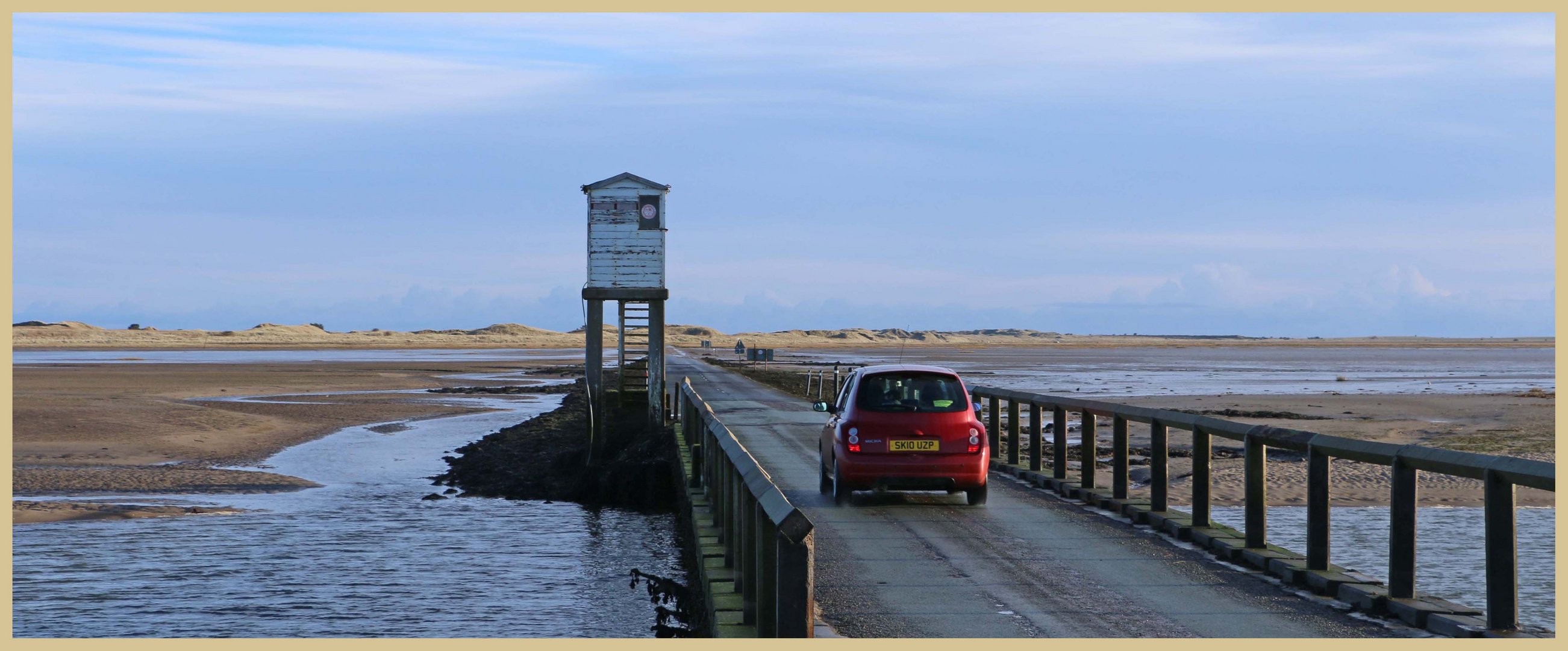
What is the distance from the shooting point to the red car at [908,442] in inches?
532

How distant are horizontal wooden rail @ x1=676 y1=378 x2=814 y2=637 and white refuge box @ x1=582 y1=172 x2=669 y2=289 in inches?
631

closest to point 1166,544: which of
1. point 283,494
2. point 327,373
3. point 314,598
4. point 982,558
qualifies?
point 982,558

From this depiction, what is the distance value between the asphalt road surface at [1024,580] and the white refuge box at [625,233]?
13765mm

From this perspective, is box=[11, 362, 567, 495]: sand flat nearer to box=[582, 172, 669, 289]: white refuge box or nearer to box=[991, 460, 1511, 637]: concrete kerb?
box=[582, 172, 669, 289]: white refuge box

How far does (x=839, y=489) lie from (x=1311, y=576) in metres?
5.64

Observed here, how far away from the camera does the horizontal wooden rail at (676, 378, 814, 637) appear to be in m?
5.90

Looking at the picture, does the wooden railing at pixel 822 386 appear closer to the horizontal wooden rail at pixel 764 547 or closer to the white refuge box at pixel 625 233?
the white refuge box at pixel 625 233

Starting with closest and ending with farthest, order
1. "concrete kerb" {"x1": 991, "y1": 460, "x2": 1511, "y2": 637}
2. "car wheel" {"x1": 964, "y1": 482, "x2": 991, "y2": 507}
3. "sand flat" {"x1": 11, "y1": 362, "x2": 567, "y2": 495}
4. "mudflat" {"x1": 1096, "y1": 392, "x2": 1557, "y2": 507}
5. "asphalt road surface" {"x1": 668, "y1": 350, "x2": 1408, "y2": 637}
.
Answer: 1. "concrete kerb" {"x1": 991, "y1": 460, "x2": 1511, "y2": 637}
2. "asphalt road surface" {"x1": 668, "y1": 350, "x2": 1408, "y2": 637}
3. "car wheel" {"x1": 964, "y1": 482, "x2": 991, "y2": 507}
4. "mudflat" {"x1": 1096, "y1": 392, "x2": 1557, "y2": 507}
5. "sand flat" {"x1": 11, "y1": 362, "x2": 567, "y2": 495}

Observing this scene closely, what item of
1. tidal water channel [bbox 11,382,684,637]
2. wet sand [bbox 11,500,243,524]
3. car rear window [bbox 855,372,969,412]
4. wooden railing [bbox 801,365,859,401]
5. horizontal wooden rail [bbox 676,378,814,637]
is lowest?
tidal water channel [bbox 11,382,684,637]

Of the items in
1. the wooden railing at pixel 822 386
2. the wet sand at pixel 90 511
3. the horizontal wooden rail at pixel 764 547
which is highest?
the horizontal wooden rail at pixel 764 547

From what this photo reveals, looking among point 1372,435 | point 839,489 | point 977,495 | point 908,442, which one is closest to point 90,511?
point 839,489

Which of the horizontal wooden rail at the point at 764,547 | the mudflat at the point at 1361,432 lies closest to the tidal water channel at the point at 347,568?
the horizontal wooden rail at the point at 764,547

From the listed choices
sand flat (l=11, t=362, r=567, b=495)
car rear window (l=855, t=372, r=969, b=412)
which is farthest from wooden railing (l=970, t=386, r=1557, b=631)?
sand flat (l=11, t=362, r=567, b=495)

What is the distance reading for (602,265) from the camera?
27.7 meters
